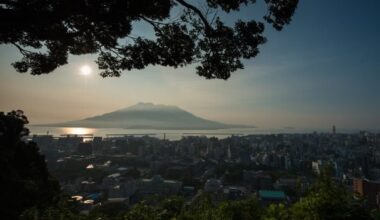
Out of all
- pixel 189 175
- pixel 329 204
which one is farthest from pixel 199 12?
pixel 189 175

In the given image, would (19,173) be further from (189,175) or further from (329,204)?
(189,175)

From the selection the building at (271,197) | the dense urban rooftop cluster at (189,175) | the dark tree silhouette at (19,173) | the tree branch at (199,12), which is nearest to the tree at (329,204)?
the dense urban rooftop cluster at (189,175)

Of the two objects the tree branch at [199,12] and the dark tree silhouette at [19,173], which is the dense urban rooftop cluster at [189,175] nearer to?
the tree branch at [199,12]

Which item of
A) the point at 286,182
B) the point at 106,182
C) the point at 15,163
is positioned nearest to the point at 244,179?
the point at 286,182

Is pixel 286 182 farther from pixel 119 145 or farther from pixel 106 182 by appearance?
pixel 119 145

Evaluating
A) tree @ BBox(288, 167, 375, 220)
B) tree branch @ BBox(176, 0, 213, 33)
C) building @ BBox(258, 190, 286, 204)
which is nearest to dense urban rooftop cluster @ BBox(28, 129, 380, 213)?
building @ BBox(258, 190, 286, 204)

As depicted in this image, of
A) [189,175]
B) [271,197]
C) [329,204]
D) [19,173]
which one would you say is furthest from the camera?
[189,175]

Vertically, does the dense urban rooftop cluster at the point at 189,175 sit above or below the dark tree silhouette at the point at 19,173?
below

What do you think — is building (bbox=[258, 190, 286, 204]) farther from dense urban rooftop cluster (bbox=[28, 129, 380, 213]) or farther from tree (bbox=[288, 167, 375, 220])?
tree (bbox=[288, 167, 375, 220])

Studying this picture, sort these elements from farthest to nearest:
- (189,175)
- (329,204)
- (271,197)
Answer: (189,175), (271,197), (329,204)
